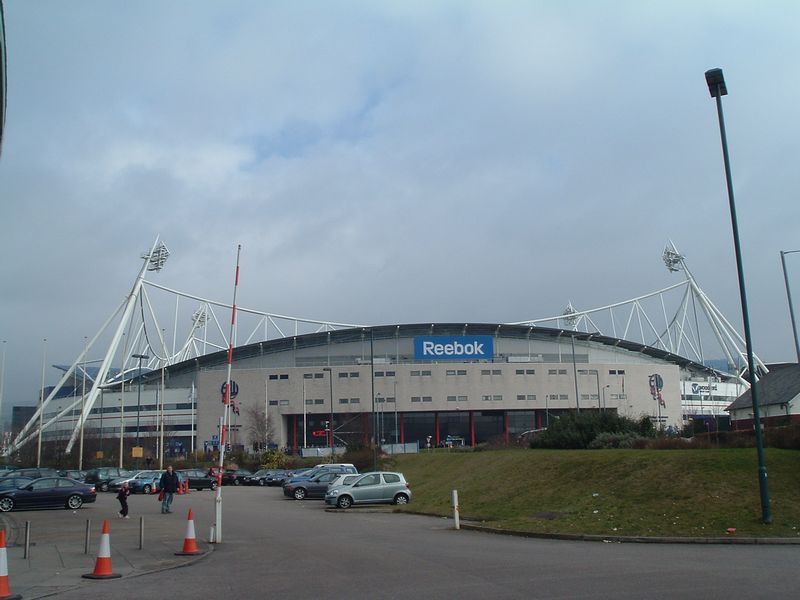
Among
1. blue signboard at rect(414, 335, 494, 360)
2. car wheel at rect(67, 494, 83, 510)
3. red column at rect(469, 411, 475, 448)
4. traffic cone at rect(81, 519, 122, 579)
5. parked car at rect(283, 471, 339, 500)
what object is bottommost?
parked car at rect(283, 471, 339, 500)

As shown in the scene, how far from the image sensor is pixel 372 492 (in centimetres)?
3144

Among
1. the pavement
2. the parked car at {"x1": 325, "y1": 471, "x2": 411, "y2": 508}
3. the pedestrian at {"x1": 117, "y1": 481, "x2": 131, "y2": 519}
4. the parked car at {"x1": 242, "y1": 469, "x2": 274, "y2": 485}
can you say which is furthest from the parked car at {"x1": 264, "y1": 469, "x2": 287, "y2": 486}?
the pedestrian at {"x1": 117, "y1": 481, "x2": 131, "y2": 519}

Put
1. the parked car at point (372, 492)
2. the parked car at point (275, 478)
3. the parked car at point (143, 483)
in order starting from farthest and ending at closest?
the parked car at point (275, 478)
the parked car at point (143, 483)
the parked car at point (372, 492)

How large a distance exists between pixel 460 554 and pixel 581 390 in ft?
277

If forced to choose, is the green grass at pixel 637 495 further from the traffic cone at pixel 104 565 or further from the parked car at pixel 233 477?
the parked car at pixel 233 477

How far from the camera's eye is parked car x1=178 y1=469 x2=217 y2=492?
51.2m

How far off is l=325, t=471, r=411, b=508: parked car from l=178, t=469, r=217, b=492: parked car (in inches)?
889

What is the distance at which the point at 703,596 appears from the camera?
991 centimetres

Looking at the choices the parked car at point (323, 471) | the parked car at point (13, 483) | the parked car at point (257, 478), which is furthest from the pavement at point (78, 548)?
the parked car at point (257, 478)

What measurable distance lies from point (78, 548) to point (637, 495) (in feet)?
47.0

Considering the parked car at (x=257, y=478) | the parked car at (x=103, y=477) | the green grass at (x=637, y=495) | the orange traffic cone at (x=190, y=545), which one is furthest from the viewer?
the parked car at (x=257, y=478)

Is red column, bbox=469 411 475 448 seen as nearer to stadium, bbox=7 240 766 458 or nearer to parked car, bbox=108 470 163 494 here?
stadium, bbox=7 240 766 458

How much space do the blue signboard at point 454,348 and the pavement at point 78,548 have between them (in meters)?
65.2

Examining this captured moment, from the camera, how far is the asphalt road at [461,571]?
10641mm
